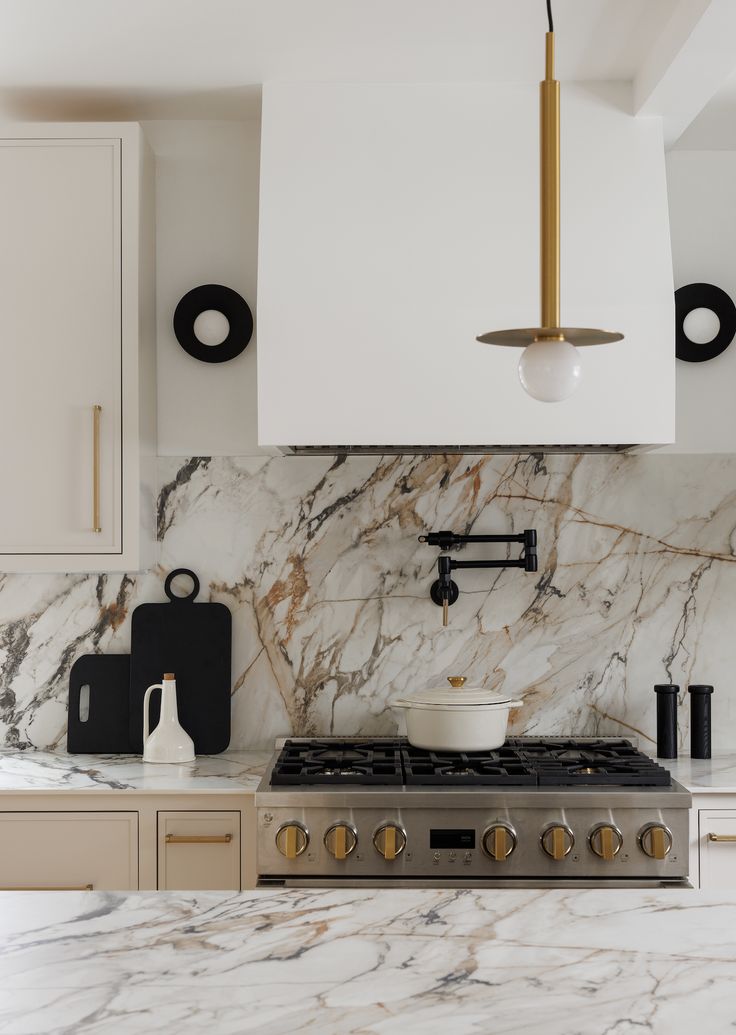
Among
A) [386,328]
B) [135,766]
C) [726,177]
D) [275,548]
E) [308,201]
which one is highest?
[726,177]

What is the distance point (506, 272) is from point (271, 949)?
6.02 feet

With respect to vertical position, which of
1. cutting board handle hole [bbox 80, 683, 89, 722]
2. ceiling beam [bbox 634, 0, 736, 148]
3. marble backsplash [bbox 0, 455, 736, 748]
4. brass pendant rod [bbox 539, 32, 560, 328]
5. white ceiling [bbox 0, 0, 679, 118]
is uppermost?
white ceiling [bbox 0, 0, 679, 118]

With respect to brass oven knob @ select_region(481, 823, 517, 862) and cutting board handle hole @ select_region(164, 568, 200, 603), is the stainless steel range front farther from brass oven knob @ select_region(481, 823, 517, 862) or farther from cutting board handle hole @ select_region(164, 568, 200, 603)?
cutting board handle hole @ select_region(164, 568, 200, 603)

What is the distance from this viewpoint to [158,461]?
117 inches

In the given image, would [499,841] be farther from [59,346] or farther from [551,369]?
[59,346]

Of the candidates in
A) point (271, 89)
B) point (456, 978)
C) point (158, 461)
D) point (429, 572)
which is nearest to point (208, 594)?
point (158, 461)

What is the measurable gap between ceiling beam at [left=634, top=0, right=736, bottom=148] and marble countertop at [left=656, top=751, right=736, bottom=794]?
5.69 feet

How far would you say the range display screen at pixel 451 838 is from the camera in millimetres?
2328

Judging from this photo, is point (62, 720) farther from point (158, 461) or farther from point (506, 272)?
point (506, 272)

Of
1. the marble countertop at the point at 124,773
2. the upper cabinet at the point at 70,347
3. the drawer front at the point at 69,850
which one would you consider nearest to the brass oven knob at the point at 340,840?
the marble countertop at the point at 124,773

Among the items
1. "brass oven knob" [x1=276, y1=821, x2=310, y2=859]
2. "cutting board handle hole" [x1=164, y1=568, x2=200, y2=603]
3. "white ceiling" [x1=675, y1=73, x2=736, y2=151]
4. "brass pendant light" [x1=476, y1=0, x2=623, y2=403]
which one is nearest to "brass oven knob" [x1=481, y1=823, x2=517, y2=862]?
"brass oven knob" [x1=276, y1=821, x2=310, y2=859]

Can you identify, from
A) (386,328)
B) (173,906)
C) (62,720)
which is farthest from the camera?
(62,720)

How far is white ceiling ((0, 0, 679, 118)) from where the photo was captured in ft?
7.36

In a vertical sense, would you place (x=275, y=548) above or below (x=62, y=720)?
above
